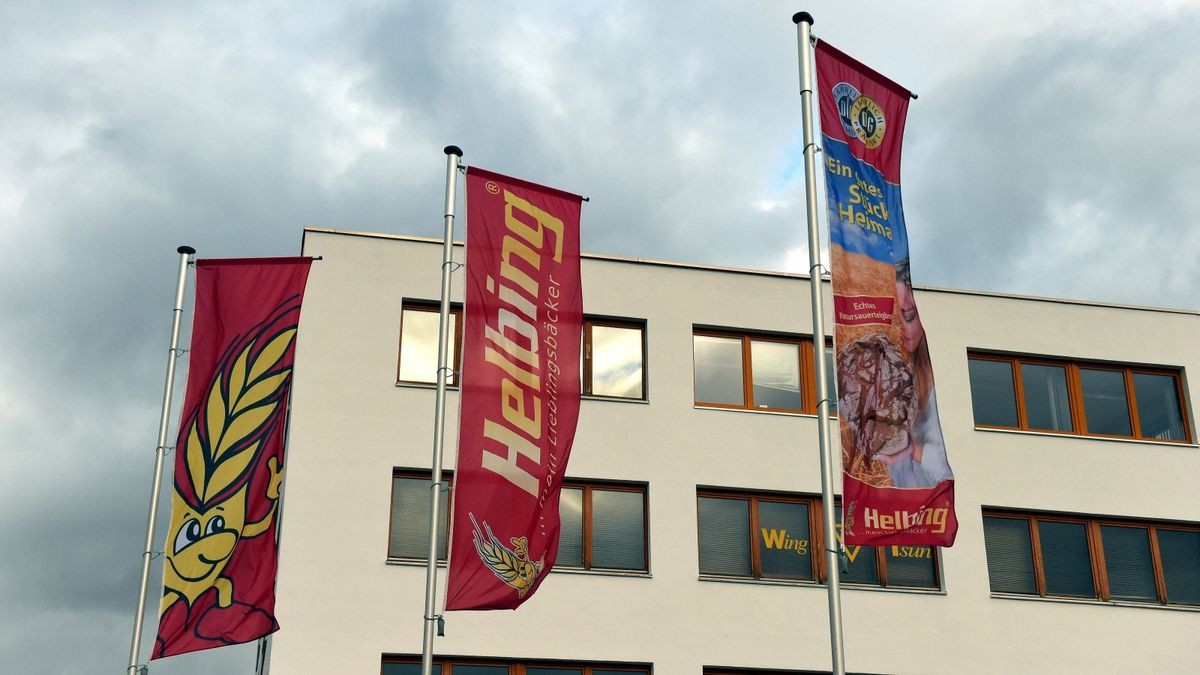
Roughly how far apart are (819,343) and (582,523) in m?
10.3

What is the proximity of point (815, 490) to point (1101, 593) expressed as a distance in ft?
19.2

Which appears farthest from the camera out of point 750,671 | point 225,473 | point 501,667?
point 750,671

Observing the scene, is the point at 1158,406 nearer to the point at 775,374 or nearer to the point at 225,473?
the point at 775,374

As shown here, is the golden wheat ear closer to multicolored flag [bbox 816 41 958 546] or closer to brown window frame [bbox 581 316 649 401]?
multicolored flag [bbox 816 41 958 546]

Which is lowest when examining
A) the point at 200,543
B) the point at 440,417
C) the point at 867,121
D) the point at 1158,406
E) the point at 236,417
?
the point at 200,543

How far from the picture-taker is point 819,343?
1567cm

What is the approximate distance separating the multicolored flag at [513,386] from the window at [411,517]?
321 inches

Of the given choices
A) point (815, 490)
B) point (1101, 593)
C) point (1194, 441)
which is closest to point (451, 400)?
point (815, 490)

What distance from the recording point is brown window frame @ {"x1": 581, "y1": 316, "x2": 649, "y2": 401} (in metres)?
26.1

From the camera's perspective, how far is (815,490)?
26094 millimetres

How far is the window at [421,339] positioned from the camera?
83.8 feet

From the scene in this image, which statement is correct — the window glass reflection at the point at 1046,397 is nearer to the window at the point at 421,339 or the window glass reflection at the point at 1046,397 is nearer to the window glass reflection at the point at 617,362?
the window glass reflection at the point at 617,362

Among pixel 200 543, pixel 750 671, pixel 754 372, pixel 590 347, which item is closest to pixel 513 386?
pixel 200 543

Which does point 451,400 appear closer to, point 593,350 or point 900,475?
point 593,350
